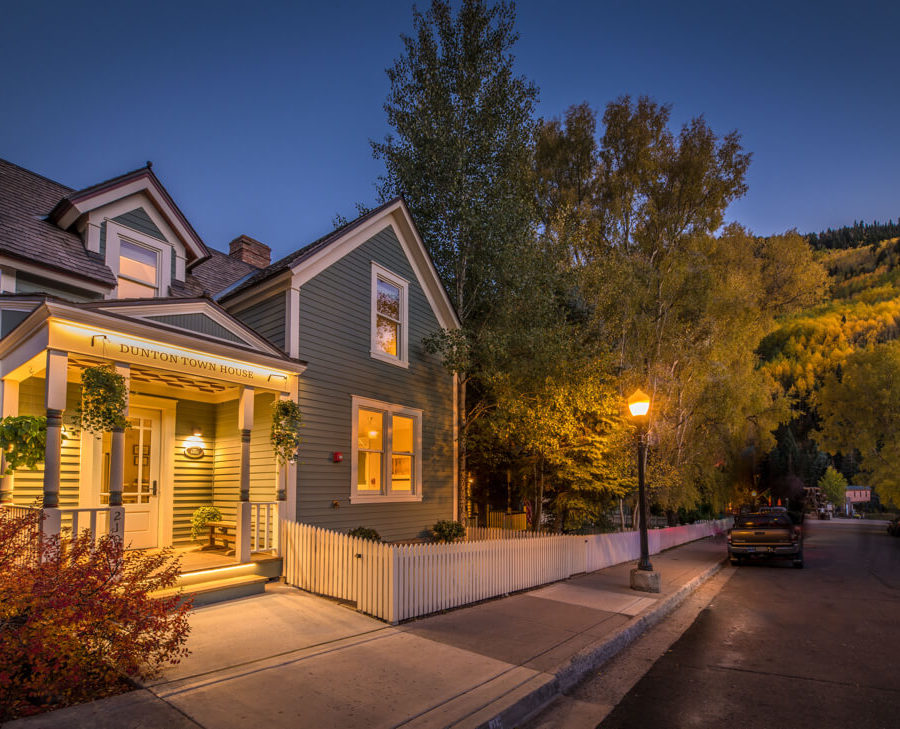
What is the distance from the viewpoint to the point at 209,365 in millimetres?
8852

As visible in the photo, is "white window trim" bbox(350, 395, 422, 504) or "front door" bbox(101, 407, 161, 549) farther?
"white window trim" bbox(350, 395, 422, 504)

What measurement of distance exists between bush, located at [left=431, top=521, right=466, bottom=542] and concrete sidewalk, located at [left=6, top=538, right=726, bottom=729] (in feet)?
13.1

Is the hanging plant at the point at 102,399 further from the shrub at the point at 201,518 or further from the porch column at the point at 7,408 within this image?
the shrub at the point at 201,518

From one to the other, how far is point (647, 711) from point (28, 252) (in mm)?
10398

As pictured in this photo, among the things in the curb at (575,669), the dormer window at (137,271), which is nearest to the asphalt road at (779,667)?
the curb at (575,669)

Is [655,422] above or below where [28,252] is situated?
below

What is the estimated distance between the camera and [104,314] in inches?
Result: 292

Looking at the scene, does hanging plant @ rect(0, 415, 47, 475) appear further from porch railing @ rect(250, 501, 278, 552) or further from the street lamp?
the street lamp

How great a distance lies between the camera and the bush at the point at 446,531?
43.6 feet

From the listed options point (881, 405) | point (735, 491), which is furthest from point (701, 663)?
point (881, 405)

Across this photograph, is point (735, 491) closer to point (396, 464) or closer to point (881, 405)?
point (881, 405)

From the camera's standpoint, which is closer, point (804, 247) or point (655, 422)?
point (655, 422)

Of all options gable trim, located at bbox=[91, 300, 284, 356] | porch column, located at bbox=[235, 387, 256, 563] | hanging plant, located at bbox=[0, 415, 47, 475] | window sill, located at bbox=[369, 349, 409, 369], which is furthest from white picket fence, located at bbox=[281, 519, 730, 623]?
window sill, located at bbox=[369, 349, 409, 369]

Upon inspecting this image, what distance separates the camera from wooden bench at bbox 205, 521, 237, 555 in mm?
10719
